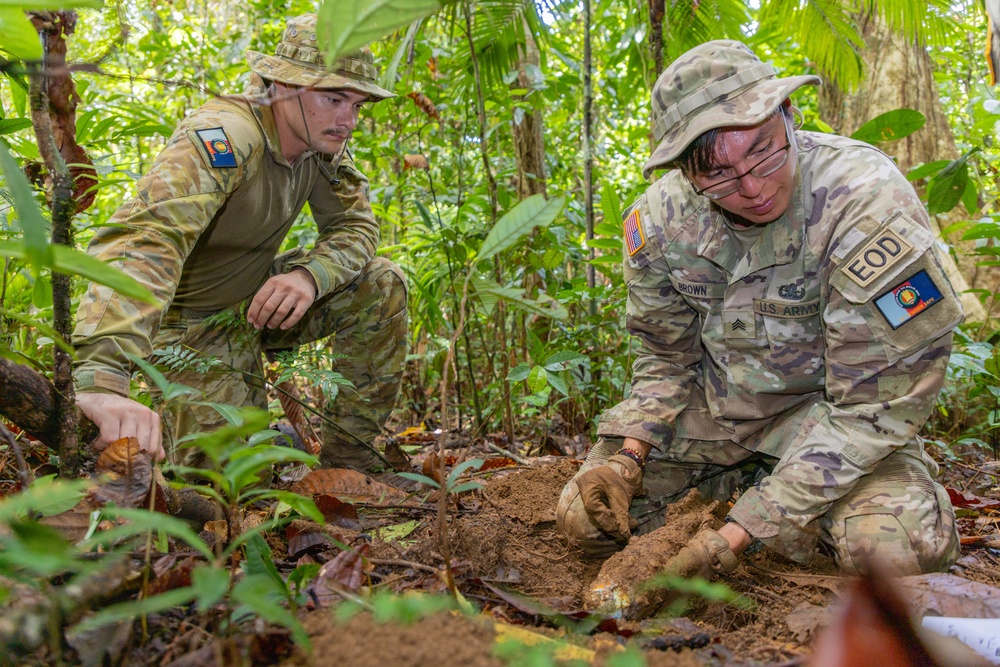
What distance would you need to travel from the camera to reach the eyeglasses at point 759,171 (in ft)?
7.22

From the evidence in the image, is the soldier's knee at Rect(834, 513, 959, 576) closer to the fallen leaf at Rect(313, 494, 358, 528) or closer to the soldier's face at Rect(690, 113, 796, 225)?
the soldier's face at Rect(690, 113, 796, 225)

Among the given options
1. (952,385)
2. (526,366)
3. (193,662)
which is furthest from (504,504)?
(952,385)

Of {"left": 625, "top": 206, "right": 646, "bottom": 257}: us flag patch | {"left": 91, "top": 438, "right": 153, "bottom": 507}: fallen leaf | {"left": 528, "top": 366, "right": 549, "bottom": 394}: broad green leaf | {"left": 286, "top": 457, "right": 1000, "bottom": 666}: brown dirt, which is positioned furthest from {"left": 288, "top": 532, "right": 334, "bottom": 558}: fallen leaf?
{"left": 625, "top": 206, "right": 646, "bottom": 257}: us flag patch

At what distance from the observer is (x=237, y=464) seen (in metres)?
1.14

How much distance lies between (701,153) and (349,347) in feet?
5.92

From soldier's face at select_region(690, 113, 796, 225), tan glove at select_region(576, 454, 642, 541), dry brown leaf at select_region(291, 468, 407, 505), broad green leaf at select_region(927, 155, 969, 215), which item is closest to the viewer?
soldier's face at select_region(690, 113, 796, 225)

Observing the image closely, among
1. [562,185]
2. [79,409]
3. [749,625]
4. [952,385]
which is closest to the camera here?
[79,409]

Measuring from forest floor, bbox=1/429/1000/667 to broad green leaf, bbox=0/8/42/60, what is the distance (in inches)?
36.3

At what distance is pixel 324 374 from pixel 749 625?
1393 millimetres

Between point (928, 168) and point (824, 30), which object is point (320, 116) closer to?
point (824, 30)

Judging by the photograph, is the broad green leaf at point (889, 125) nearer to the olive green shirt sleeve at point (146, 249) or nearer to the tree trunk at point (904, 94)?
the olive green shirt sleeve at point (146, 249)

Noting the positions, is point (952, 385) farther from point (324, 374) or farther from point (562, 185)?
point (324, 374)

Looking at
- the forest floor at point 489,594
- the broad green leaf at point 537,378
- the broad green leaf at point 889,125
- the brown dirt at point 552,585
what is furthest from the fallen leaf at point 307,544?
the broad green leaf at point 889,125

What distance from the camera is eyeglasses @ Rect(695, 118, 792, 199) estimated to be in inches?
86.6
